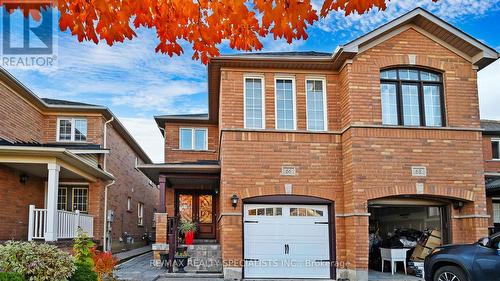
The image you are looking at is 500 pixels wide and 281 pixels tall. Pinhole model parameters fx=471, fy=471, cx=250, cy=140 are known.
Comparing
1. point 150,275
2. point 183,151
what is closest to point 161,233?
point 150,275

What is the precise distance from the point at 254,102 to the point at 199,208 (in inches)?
290

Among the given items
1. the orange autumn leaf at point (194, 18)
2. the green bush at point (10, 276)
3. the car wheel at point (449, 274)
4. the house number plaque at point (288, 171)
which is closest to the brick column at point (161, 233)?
the house number plaque at point (288, 171)

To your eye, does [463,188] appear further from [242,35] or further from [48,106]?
[48,106]

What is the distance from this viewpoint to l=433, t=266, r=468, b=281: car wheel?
9273 mm

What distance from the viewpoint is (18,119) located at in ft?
56.4

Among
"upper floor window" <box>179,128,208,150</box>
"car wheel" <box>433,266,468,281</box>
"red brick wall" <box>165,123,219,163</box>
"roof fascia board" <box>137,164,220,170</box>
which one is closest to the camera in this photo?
"car wheel" <box>433,266,468,281</box>

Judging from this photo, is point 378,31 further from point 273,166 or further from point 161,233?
point 161,233

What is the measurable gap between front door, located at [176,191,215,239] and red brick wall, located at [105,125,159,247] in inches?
122

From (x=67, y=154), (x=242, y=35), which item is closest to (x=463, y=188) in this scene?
(x=242, y=35)

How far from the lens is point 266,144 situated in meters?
→ 13.5

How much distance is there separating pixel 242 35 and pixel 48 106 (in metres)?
16.2

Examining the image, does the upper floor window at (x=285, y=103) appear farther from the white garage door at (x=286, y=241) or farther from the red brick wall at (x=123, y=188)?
the red brick wall at (x=123, y=188)

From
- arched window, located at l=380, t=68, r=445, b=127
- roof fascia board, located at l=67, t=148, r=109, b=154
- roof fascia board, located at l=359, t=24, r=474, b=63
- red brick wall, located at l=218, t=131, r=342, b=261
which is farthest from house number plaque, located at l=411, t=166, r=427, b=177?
roof fascia board, located at l=67, t=148, r=109, b=154

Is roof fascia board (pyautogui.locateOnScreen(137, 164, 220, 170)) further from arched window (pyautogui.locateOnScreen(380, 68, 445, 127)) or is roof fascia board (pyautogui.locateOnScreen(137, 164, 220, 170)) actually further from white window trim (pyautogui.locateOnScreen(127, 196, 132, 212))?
white window trim (pyautogui.locateOnScreen(127, 196, 132, 212))
